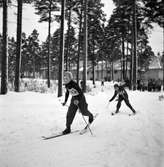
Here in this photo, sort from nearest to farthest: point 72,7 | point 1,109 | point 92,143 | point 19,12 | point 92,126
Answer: point 92,143
point 92,126
point 1,109
point 19,12
point 72,7

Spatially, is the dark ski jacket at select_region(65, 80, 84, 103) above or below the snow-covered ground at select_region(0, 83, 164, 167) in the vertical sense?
above

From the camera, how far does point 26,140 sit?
15.7 ft

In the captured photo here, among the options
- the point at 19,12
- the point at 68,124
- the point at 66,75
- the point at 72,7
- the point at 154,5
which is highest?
the point at 72,7

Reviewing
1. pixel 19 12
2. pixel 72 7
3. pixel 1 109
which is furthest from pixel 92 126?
pixel 72 7

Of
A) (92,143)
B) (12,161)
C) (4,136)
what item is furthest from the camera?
(4,136)

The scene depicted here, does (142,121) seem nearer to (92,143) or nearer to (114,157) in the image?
(92,143)

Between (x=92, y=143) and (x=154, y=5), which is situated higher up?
(x=154, y=5)

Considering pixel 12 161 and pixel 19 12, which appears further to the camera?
pixel 19 12

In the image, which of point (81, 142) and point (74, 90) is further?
point (74, 90)

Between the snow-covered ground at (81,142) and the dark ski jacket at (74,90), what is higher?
the dark ski jacket at (74,90)

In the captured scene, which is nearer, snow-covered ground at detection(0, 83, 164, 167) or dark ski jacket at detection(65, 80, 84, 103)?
snow-covered ground at detection(0, 83, 164, 167)

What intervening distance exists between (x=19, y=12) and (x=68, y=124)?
397 inches

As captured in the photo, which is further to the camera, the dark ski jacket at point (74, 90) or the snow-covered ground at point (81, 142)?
the dark ski jacket at point (74, 90)

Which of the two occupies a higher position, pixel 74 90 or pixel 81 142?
pixel 74 90
